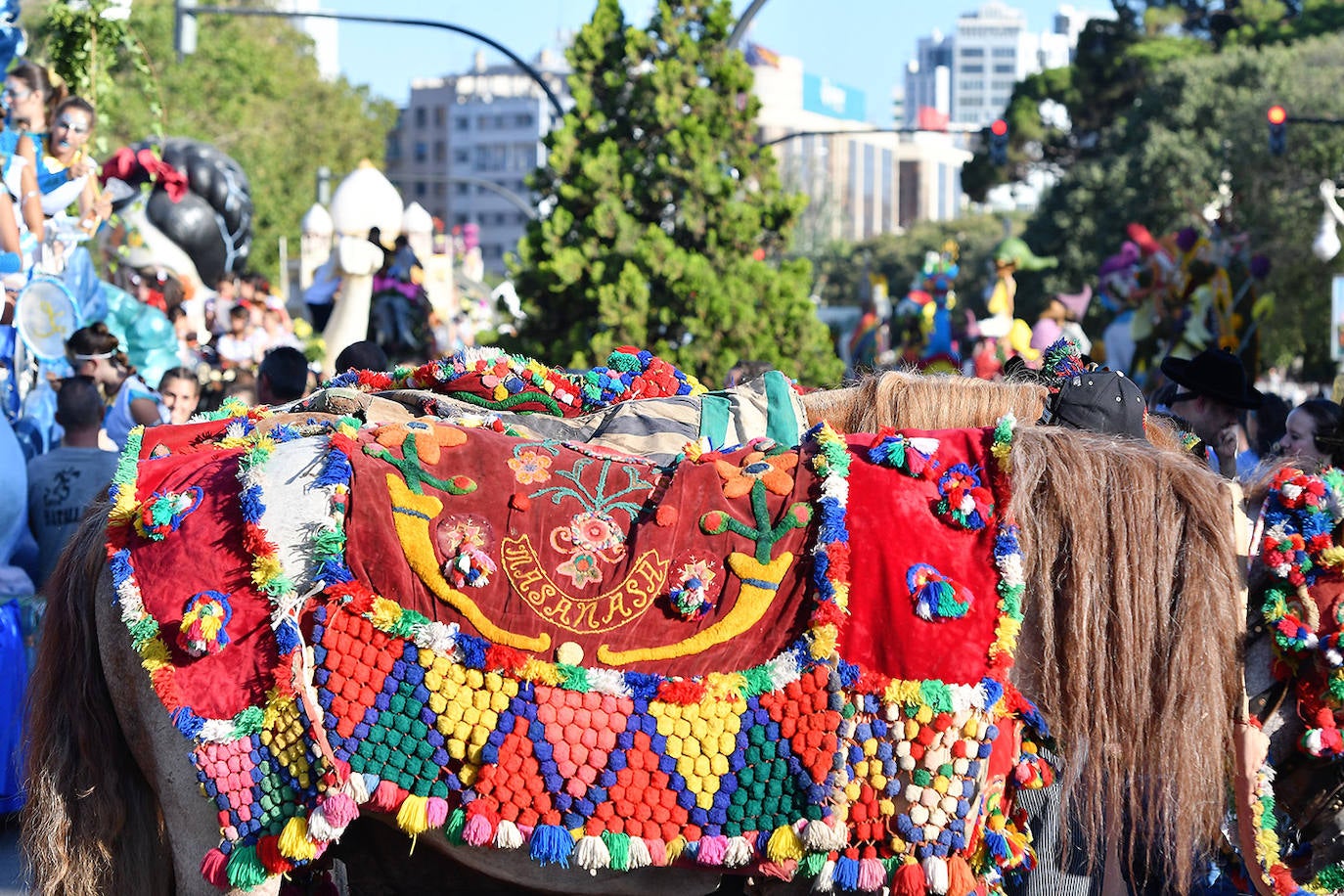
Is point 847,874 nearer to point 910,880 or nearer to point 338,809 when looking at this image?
point 910,880

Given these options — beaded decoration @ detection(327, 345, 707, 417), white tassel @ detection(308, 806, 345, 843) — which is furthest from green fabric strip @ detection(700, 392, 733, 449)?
white tassel @ detection(308, 806, 345, 843)

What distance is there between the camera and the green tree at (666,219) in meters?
9.92

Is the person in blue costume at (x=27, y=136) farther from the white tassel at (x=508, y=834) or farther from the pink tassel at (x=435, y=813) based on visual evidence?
the white tassel at (x=508, y=834)

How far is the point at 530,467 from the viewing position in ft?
9.86

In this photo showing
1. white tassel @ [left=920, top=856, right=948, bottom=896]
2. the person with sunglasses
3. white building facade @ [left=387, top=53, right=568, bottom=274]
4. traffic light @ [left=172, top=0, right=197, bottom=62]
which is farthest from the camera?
white building facade @ [left=387, top=53, right=568, bottom=274]

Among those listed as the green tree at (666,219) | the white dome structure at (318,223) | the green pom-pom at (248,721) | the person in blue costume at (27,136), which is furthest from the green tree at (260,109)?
the green pom-pom at (248,721)

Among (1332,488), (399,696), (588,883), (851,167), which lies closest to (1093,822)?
(1332,488)

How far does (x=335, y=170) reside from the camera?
49.8 metres

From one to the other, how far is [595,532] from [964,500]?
2.43ft

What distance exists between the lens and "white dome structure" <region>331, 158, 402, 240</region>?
11297 millimetres

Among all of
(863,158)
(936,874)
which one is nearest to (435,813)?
(936,874)

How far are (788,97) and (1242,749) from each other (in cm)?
14007

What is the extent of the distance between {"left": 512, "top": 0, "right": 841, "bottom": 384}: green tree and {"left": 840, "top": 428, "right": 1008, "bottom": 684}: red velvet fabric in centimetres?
698

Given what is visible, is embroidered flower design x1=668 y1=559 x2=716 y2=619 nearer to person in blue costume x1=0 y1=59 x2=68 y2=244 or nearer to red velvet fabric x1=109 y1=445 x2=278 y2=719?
red velvet fabric x1=109 y1=445 x2=278 y2=719
